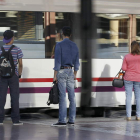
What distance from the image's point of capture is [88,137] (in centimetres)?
666

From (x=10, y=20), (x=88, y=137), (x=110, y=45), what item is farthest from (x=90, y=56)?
(x=88, y=137)

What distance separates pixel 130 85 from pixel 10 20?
2781 mm

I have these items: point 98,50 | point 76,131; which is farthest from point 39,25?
point 76,131

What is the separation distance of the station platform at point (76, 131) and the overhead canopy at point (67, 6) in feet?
7.68

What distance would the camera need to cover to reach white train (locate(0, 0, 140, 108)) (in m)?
8.98

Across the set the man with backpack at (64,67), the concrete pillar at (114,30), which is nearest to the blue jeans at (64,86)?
the man with backpack at (64,67)

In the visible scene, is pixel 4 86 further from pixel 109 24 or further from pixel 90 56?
pixel 109 24

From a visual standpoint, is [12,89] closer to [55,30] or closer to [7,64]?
[7,64]

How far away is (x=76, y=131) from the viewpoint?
7.21m

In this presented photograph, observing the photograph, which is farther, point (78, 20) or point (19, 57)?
point (78, 20)

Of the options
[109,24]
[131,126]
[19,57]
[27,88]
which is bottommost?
[131,126]

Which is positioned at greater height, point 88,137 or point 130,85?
point 130,85

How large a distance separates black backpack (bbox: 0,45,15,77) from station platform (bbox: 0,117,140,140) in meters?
0.96

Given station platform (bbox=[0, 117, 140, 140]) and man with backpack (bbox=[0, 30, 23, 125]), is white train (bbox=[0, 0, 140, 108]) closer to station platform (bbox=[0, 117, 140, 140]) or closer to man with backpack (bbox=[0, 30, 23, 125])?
station platform (bbox=[0, 117, 140, 140])
